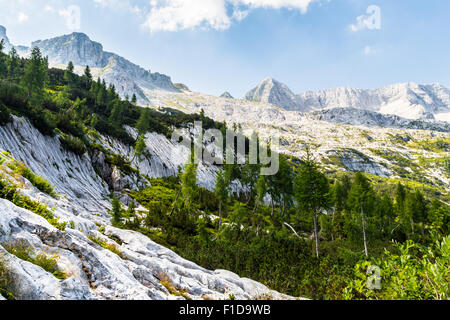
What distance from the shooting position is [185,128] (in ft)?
278

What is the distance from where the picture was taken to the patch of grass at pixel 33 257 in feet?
13.9

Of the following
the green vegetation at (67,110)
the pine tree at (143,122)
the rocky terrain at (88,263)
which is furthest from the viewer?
the pine tree at (143,122)

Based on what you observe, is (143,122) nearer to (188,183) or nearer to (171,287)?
(188,183)

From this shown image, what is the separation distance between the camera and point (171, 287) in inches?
276

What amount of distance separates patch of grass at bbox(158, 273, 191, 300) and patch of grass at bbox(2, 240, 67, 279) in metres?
3.19

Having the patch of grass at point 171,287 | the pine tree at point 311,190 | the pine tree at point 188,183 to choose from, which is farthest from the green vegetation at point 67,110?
the pine tree at point 311,190

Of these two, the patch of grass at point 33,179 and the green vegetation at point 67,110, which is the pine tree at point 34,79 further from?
the patch of grass at point 33,179

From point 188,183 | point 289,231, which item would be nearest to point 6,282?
point 188,183

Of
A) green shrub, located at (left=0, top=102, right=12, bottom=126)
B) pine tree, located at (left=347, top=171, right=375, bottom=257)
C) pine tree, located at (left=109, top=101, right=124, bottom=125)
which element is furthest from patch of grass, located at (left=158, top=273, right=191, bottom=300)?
pine tree, located at (left=109, top=101, right=124, bottom=125)

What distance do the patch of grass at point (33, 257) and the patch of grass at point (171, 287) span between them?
319cm

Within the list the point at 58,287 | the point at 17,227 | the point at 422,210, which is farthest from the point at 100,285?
the point at 422,210

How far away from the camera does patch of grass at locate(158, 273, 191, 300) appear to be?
6.68m
